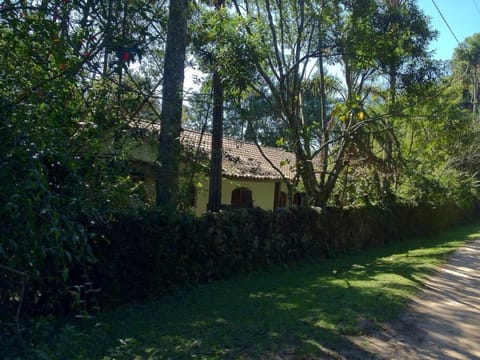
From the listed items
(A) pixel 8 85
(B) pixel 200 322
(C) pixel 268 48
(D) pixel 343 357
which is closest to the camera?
(A) pixel 8 85

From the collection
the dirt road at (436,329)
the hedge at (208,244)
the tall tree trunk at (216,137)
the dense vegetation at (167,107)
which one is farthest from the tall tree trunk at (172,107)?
the dirt road at (436,329)

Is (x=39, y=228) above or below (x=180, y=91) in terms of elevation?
below

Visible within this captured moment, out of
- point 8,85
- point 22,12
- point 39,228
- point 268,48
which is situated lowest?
point 39,228

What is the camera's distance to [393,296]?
8.55 m

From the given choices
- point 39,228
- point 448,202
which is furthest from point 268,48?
point 448,202

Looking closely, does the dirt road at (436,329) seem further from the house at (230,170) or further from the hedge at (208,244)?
the house at (230,170)

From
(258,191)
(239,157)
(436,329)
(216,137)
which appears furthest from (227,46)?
(258,191)

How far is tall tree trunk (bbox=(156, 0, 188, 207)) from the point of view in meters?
9.37

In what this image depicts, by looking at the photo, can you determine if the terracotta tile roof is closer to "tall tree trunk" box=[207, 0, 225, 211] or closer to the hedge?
"tall tree trunk" box=[207, 0, 225, 211]

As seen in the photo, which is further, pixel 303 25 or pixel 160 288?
pixel 303 25

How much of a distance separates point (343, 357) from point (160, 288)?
3804 mm

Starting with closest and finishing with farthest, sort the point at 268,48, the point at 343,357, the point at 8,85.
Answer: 1. the point at 8,85
2. the point at 343,357
3. the point at 268,48

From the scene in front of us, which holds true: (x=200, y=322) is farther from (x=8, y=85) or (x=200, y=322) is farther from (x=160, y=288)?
(x=8, y=85)

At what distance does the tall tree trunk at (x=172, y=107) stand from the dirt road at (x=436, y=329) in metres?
4.50
